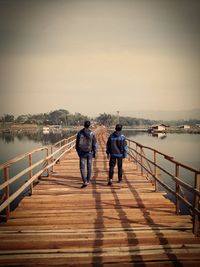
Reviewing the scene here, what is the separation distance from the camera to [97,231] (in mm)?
5020

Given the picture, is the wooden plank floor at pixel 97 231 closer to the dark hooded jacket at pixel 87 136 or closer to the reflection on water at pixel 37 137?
the dark hooded jacket at pixel 87 136

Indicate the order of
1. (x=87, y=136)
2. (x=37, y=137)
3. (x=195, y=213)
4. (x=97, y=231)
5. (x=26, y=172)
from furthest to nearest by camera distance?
(x=37, y=137) < (x=87, y=136) < (x=26, y=172) < (x=97, y=231) < (x=195, y=213)

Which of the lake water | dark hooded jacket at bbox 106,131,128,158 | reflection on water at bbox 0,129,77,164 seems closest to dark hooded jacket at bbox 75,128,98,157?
dark hooded jacket at bbox 106,131,128,158

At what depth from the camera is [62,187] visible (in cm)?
876

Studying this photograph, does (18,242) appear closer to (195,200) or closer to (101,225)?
(101,225)

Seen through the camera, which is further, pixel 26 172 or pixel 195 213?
pixel 26 172

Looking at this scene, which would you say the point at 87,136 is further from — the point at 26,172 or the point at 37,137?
the point at 37,137

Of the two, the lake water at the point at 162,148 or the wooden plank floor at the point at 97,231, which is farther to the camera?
the lake water at the point at 162,148

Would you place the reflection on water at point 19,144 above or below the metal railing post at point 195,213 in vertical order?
below

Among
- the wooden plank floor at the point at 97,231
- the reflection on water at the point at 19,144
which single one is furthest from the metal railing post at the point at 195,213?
the reflection on water at the point at 19,144

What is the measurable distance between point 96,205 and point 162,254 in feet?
9.32

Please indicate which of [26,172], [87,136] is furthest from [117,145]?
[26,172]

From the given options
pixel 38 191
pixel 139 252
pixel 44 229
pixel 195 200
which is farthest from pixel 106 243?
pixel 38 191

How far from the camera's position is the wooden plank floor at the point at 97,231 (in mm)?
4016
